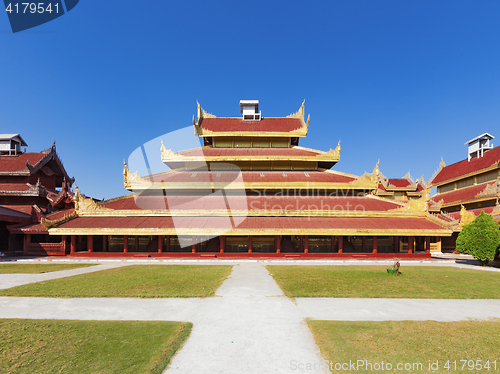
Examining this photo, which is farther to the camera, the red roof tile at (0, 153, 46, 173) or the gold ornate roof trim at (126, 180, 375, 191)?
the red roof tile at (0, 153, 46, 173)

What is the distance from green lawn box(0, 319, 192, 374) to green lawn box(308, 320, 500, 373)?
4.00m

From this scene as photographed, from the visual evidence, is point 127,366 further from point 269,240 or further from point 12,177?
point 12,177

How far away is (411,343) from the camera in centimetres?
645

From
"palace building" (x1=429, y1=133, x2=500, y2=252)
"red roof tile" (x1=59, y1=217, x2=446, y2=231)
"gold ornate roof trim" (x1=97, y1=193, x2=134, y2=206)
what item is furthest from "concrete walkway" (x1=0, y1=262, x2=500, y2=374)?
"palace building" (x1=429, y1=133, x2=500, y2=252)

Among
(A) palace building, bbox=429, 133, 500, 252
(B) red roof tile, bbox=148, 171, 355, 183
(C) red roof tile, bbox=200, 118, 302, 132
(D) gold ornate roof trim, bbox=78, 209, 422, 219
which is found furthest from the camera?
(C) red roof tile, bbox=200, 118, 302, 132

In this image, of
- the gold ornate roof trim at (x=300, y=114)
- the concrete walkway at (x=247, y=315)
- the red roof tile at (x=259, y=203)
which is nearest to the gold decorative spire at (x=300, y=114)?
the gold ornate roof trim at (x=300, y=114)

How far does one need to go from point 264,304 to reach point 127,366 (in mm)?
5726

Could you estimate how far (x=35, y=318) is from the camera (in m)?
8.23

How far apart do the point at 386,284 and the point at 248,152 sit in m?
23.4

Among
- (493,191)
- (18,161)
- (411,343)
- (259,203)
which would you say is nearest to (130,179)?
(259,203)

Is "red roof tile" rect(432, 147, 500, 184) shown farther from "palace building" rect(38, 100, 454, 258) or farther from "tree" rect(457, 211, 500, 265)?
"tree" rect(457, 211, 500, 265)

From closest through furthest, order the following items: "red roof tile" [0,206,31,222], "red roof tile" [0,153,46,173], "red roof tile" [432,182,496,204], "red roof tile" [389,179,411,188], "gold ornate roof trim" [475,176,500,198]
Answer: "red roof tile" [0,206,31,222]
"gold ornate roof trim" [475,176,500,198]
"red roof tile" [0,153,46,173]
"red roof tile" [432,182,496,204]
"red roof tile" [389,179,411,188]

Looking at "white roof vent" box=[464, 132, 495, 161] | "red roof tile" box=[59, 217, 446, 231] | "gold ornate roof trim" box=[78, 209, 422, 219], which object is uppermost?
"white roof vent" box=[464, 132, 495, 161]

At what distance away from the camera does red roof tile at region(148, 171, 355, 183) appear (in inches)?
1151
